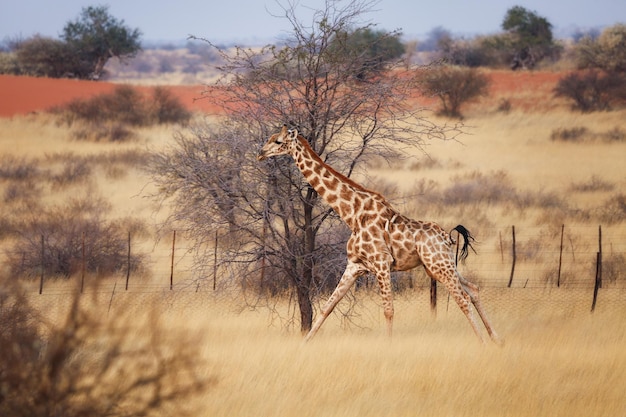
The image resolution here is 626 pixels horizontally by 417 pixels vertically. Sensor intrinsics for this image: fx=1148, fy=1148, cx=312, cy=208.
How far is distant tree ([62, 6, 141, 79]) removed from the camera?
76.8 metres

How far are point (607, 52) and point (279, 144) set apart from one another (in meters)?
60.6

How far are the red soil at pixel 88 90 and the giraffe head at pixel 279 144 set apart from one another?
47.0m

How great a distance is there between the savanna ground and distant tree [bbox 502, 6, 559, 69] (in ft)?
145

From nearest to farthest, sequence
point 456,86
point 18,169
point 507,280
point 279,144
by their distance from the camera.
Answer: point 279,144
point 507,280
point 18,169
point 456,86

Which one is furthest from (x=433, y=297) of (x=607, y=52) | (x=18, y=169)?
(x=607, y=52)

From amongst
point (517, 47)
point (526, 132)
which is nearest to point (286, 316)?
point (526, 132)

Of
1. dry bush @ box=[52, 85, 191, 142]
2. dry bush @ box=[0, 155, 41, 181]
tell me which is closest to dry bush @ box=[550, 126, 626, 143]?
dry bush @ box=[52, 85, 191, 142]

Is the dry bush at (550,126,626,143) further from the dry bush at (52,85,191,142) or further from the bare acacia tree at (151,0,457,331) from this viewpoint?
the bare acacia tree at (151,0,457,331)

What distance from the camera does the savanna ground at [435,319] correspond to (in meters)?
10.9

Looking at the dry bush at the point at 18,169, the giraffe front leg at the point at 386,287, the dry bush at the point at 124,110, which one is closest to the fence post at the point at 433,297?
the giraffe front leg at the point at 386,287

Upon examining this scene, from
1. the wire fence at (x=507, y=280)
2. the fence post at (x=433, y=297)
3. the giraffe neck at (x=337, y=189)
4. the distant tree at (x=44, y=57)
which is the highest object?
the distant tree at (x=44, y=57)

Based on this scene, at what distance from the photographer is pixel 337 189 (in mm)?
13594

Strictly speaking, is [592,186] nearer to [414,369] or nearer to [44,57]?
[414,369]

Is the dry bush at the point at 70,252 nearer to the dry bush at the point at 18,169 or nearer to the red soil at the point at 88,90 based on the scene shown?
the dry bush at the point at 18,169
